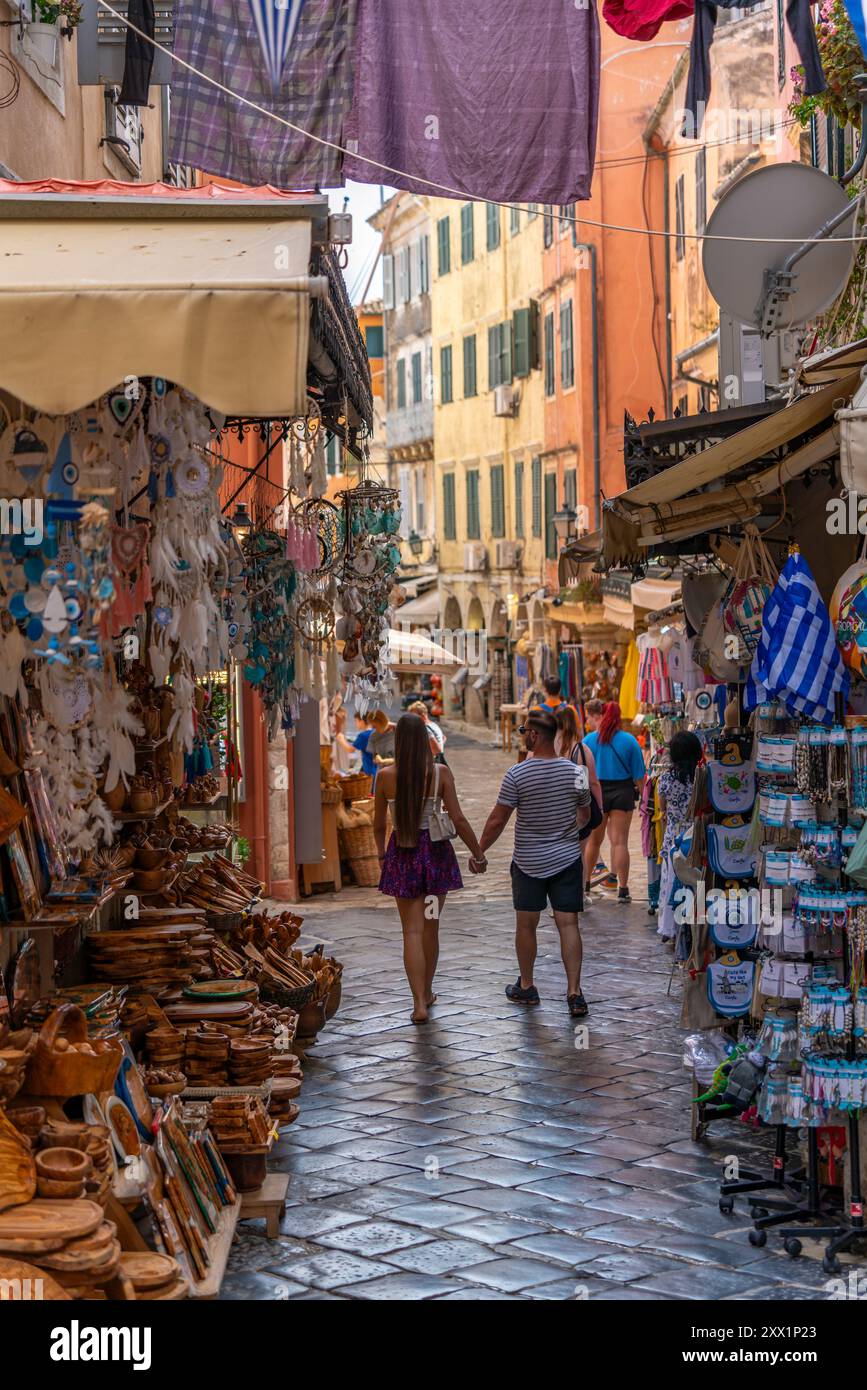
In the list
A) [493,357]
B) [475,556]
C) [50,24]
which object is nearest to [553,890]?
[50,24]

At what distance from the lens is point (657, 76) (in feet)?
98.7

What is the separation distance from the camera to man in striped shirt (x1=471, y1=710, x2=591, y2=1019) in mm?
9703

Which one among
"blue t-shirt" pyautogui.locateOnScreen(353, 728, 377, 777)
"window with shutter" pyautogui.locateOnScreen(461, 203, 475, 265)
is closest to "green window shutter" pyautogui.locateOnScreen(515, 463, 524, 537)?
"window with shutter" pyautogui.locateOnScreen(461, 203, 475, 265)

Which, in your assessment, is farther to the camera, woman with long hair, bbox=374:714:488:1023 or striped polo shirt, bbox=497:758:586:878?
striped polo shirt, bbox=497:758:586:878

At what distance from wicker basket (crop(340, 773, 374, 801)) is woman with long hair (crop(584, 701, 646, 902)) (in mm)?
2574

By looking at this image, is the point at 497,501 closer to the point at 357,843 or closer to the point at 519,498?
the point at 519,498

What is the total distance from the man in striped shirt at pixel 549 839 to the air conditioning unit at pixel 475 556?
112 ft

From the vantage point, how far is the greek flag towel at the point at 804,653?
6.03 metres

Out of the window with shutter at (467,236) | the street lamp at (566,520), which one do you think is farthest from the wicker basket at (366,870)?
the window with shutter at (467,236)

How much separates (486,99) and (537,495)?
100 ft

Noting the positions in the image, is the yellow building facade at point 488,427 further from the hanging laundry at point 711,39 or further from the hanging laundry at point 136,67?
the hanging laundry at point 136,67

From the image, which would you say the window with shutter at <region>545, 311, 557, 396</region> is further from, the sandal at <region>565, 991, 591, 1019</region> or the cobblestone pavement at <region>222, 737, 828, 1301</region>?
the sandal at <region>565, 991, 591, 1019</region>

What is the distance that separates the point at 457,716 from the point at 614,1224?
42763 millimetres
